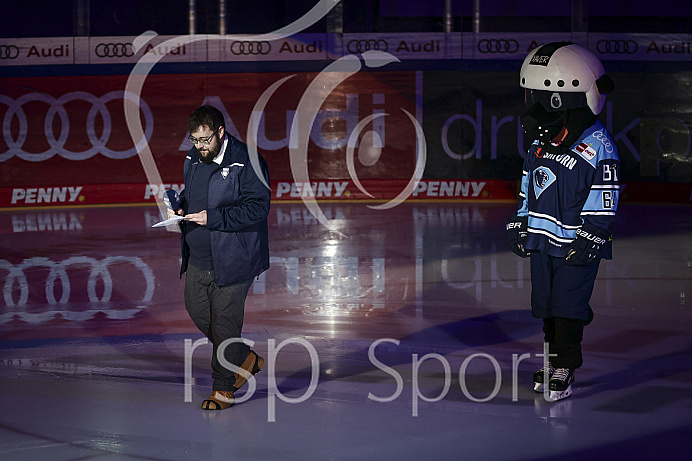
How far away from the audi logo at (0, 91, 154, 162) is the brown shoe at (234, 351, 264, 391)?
15819mm

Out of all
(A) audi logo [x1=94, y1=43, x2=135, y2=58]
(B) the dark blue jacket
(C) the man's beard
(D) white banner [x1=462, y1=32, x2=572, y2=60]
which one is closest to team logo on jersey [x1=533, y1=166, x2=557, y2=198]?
(B) the dark blue jacket

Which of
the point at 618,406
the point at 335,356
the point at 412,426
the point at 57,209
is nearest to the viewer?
the point at 412,426

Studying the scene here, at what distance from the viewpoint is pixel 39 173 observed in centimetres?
2092

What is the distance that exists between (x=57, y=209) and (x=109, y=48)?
4106 mm

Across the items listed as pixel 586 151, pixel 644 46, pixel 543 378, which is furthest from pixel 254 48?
pixel 543 378

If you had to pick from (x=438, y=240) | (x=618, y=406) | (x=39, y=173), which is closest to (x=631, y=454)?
(x=618, y=406)

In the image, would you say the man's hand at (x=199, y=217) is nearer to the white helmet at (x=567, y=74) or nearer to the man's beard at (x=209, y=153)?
the man's beard at (x=209, y=153)

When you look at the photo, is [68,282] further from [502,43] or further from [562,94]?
[502,43]

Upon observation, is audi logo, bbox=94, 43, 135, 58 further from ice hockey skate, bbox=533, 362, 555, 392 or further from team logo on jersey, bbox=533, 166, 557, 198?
ice hockey skate, bbox=533, 362, 555, 392

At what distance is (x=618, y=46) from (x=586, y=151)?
16220mm

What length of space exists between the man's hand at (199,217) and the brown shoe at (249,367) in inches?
44.0

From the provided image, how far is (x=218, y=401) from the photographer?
6012 millimetres

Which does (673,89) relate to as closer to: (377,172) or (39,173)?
(377,172)

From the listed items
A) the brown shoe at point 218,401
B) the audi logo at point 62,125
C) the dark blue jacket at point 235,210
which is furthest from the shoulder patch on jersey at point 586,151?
the audi logo at point 62,125
